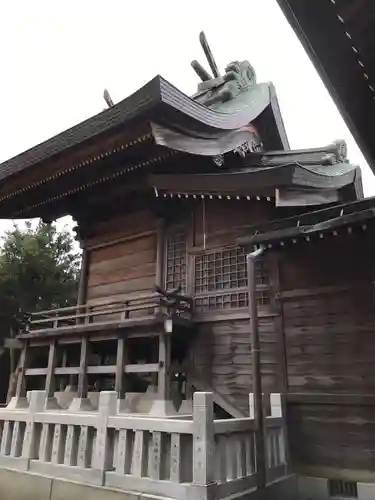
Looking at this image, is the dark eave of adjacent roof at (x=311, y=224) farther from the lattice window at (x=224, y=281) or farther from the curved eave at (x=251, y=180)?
the lattice window at (x=224, y=281)

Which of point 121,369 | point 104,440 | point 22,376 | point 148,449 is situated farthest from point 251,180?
point 22,376

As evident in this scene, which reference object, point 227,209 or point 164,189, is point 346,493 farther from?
point 164,189

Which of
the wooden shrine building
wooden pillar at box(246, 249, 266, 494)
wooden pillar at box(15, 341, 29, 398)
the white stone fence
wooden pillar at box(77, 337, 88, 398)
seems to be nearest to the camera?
the white stone fence

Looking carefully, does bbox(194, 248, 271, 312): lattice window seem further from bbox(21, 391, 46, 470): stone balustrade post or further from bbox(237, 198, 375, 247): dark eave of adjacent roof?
bbox(21, 391, 46, 470): stone balustrade post

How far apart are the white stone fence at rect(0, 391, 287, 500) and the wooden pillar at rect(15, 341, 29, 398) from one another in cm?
263

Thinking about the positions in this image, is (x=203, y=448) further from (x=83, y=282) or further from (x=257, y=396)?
(x=83, y=282)

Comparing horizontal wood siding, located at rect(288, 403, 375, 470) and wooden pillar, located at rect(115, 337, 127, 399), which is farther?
wooden pillar, located at rect(115, 337, 127, 399)

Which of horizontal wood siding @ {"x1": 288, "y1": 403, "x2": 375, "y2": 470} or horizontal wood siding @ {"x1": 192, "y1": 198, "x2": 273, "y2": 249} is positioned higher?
horizontal wood siding @ {"x1": 192, "y1": 198, "x2": 273, "y2": 249}

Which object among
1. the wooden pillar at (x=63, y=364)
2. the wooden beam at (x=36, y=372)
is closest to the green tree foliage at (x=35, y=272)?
the wooden pillar at (x=63, y=364)

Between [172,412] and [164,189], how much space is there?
407 cm

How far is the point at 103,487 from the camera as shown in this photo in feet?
16.7

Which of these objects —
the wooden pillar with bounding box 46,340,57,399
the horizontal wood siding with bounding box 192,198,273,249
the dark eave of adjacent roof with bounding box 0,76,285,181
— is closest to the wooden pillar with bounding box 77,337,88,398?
the wooden pillar with bounding box 46,340,57,399

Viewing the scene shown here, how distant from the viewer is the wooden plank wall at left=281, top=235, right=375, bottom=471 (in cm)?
605

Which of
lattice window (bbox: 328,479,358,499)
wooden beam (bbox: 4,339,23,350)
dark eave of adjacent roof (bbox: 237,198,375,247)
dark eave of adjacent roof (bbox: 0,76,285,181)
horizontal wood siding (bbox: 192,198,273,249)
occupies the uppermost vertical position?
dark eave of adjacent roof (bbox: 0,76,285,181)
